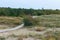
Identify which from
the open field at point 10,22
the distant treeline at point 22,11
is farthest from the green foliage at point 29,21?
the distant treeline at point 22,11

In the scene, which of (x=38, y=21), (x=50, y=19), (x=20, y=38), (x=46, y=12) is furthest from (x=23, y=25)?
(x=46, y=12)

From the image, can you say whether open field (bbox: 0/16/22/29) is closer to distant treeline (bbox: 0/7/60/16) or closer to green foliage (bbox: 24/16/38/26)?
green foliage (bbox: 24/16/38/26)

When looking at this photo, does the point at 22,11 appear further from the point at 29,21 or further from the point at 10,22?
the point at 29,21

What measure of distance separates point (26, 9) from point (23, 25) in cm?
458

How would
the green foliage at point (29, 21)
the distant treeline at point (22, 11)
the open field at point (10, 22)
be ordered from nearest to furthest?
A: 1. the green foliage at point (29, 21)
2. the open field at point (10, 22)
3. the distant treeline at point (22, 11)

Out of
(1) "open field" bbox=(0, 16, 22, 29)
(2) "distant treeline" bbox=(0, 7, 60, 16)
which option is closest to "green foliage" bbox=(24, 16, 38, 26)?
(1) "open field" bbox=(0, 16, 22, 29)

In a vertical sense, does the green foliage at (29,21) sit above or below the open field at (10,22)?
above

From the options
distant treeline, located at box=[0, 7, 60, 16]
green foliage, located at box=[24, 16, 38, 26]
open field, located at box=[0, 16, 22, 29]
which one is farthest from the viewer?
distant treeline, located at box=[0, 7, 60, 16]

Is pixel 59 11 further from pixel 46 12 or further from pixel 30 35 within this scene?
pixel 30 35

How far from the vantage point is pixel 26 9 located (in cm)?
1692

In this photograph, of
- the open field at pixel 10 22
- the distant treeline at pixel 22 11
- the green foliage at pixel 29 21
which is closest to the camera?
the green foliage at pixel 29 21

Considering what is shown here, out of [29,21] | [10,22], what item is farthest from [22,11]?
[29,21]

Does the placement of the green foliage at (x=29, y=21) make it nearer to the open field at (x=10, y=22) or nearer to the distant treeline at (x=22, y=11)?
the open field at (x=10, y=22)

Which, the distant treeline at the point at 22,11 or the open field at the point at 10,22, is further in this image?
the distant treeline at the point at 22,11
